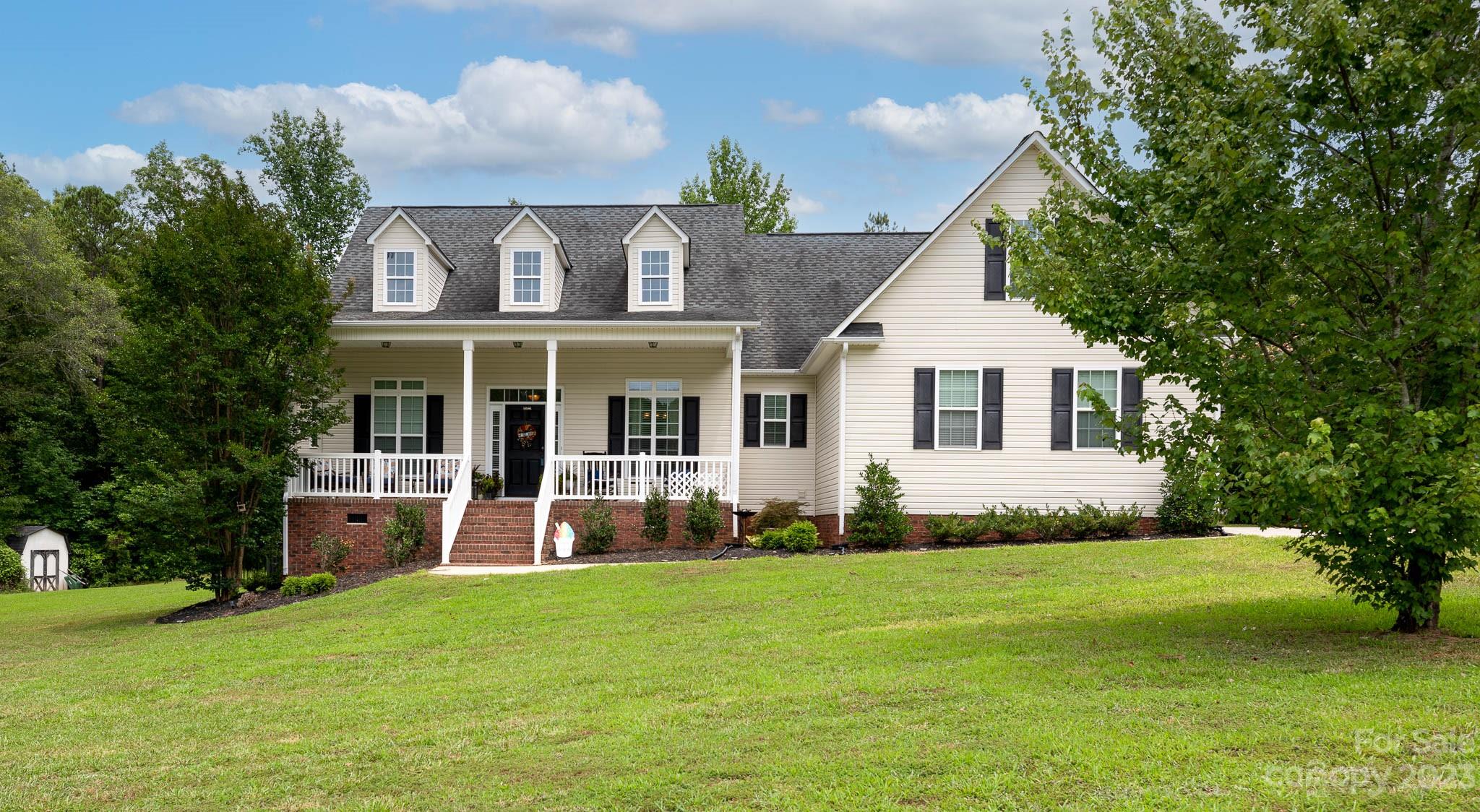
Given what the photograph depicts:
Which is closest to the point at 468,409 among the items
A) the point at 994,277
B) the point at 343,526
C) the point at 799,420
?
the point at 343,526

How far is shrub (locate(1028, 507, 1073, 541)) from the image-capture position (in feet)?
66.4

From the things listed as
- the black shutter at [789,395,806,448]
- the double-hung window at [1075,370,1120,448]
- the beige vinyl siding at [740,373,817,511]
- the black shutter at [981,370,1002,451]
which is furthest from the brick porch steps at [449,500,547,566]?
the double-hung window at [1075,370,1120,448]

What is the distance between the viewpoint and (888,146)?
42812 mm

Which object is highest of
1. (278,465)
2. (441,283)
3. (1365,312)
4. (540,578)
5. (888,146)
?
(888,146)

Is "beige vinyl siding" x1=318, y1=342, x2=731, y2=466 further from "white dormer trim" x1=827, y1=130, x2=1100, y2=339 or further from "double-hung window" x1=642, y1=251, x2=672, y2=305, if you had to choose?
"white dormer trim" x1=827, y1=130, x2=1100, y2=339

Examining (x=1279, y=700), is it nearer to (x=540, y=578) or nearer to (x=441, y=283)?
(x=540, y=578)

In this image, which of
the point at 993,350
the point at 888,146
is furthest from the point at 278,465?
the point at 888,146

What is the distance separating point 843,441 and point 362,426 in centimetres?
1009

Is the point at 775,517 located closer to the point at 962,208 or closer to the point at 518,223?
the point at 962,208

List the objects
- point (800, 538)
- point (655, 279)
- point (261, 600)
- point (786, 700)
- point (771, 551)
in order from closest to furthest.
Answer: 1. point (786, 700)
2. point (261, 600)
3. point (800, 538)
4. point (771, 551)
5. point (655, 279)

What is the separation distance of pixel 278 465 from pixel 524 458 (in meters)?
5.79

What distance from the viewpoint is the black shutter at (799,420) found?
24203 mm

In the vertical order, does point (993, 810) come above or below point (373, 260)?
below

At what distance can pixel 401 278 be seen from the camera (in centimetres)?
2319
